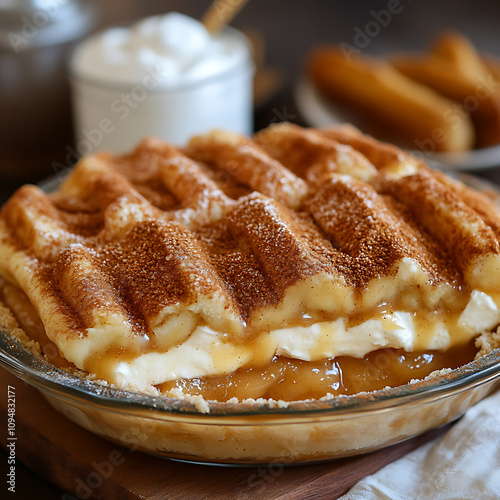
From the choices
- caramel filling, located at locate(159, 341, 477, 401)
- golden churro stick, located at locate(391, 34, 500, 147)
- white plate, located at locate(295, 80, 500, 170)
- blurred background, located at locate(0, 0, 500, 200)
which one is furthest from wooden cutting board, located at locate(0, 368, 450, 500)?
golden churro stick, located at locate(391, 34, 500, 147)

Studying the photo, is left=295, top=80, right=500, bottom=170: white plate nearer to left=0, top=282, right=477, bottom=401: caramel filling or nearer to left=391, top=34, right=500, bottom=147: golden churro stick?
left=391, top=34, right=500, bottom=147: golden churro stick

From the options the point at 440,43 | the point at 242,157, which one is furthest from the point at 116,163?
the point at 440,43

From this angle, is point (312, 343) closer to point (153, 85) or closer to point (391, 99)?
point (153, 85)

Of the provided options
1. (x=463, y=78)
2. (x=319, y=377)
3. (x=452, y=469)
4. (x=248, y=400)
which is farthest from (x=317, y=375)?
(x=463, y=78)

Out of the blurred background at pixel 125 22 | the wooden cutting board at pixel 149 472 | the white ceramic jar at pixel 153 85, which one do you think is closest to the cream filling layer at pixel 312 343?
the wooden cutting board at pixel 149 472

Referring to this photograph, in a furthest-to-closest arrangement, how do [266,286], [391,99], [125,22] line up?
1. [125,22]
2. [391,99]
3. [266,286]

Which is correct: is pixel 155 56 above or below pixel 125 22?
above

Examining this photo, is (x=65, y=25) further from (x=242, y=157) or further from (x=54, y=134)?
(x=242, y=157)
